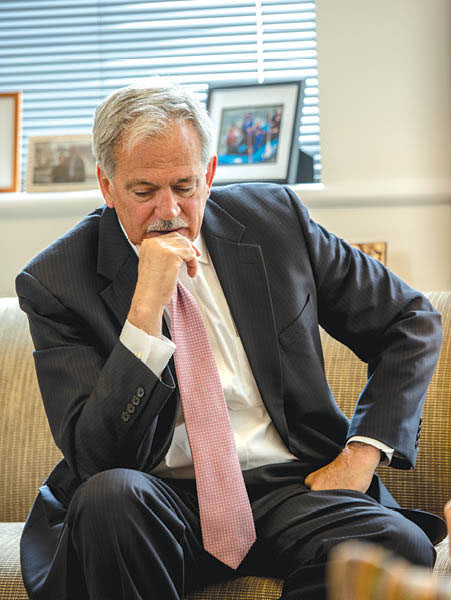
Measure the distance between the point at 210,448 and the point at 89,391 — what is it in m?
0.25

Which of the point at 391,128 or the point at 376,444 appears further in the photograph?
the point at 391,128

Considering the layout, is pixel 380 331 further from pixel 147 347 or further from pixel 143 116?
pixel 143 116

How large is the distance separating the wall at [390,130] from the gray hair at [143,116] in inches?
45.7

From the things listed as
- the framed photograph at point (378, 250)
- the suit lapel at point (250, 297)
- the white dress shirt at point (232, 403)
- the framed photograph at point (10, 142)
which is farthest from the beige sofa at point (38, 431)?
the framed photograph at point (10, 142)

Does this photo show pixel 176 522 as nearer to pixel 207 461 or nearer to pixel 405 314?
pixel 207 461

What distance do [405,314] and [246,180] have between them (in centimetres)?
125

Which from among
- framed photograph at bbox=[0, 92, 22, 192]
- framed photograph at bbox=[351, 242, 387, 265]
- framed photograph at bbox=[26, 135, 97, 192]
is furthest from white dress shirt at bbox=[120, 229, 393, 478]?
framed photograph at bbox=[0, 92, 22, 192]

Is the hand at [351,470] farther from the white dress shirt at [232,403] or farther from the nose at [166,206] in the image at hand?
the nose at [166,206]

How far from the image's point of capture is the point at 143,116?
1.70 metres

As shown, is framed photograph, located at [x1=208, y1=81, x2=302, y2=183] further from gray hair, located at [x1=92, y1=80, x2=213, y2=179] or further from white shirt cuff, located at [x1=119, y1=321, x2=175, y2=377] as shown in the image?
white shirt cuff, located at [x1=119, y1=321, x2=175, y2=377]

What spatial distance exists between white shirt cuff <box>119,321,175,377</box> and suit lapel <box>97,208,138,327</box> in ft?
0.43

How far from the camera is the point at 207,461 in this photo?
164 centimetres

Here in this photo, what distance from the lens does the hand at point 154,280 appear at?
162cm

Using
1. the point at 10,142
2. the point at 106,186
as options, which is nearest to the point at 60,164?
the point at 10,142
